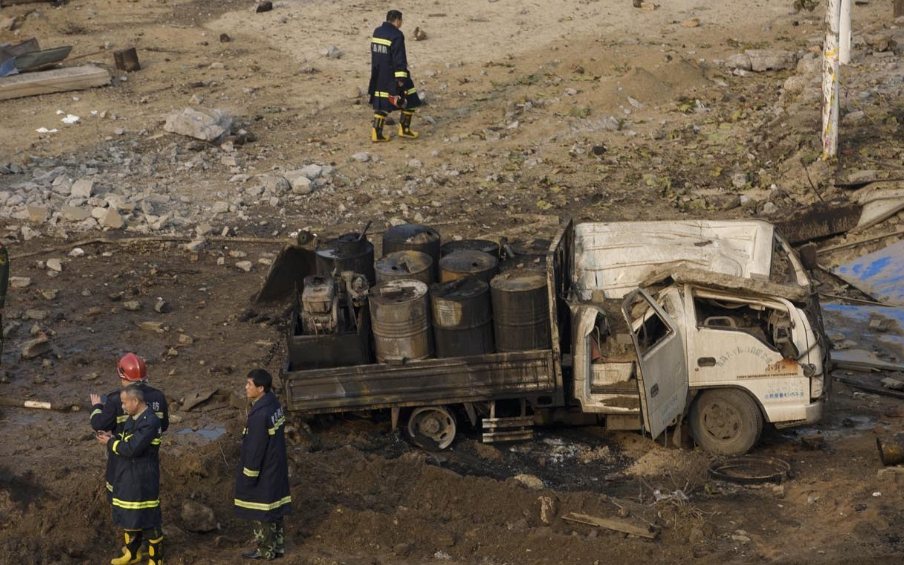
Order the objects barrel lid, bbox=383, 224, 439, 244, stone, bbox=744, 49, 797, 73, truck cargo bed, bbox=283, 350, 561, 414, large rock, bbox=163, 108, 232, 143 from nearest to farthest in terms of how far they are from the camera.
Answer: truck cargo bed, bbox=283, 350, 561, 414 → barrel lid, bbox=383, 224, 439, 244 → large rock, bbox=163, 108, 232, 143 → stone, bbox=744, 49, 797, 73

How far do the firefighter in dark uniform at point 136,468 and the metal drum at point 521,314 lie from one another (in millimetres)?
3222

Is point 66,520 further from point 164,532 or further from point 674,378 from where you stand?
point 674,378

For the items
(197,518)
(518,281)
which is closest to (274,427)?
(197,518)

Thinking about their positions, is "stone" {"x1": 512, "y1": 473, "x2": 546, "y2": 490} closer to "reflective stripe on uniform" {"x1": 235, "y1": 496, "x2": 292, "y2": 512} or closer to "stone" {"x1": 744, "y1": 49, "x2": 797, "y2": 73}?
"reflective stripe on uniform" {"x1": 235, "y1": 496, "x2": 292, "y2": 512}

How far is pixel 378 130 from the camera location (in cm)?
1778

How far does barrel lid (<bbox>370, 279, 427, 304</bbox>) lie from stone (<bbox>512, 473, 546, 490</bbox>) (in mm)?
1699

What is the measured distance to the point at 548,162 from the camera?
56.2 ft

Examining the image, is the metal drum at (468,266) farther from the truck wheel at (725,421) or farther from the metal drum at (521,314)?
the truck wheel at (725,421)

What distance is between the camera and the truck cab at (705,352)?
364 inches

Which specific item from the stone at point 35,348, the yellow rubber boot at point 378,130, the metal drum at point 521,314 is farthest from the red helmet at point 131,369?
the yellow rubber boot at point 378,130

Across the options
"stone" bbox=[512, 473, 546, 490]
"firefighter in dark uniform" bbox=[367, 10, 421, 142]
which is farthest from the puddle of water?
"firefighter in dark uniform" bbox=[367, 10, 421, 142]

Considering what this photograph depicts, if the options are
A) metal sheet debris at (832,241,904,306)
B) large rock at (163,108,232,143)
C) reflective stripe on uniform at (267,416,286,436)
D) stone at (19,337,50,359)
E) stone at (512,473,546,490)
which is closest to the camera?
reflective stripe on uniform at (267,416,286,436)

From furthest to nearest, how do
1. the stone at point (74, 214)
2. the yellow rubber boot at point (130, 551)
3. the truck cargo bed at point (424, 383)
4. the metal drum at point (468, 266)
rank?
the stone at point (74, 214) → the metal drum at point (468, 266) → the truck cargo bed at point (424, 383) → the yellow rubber boot at point (130, 551)

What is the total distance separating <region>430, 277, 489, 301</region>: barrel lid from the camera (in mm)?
9461
